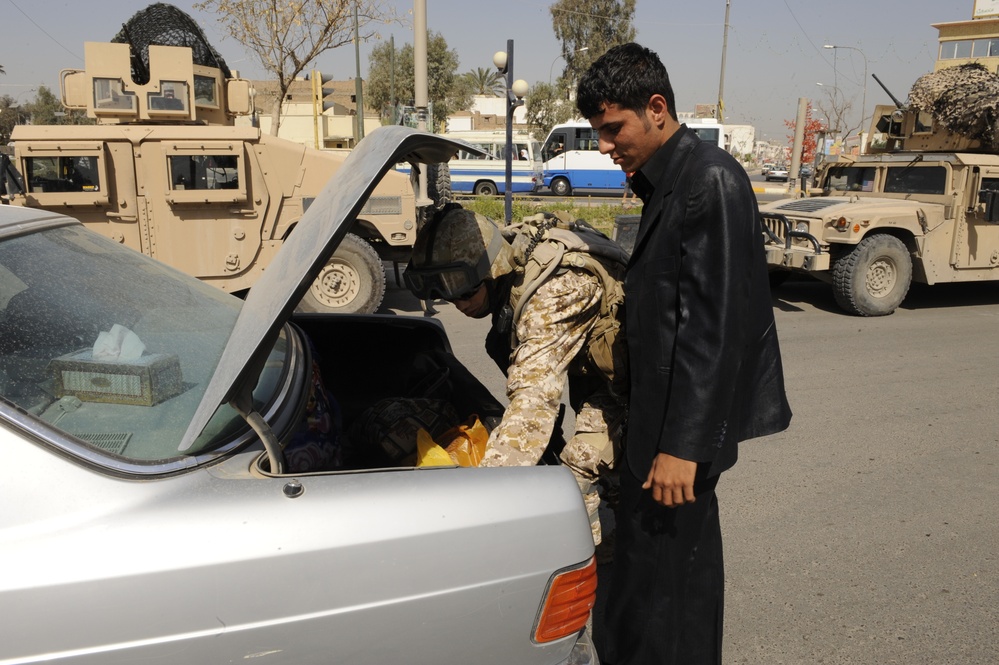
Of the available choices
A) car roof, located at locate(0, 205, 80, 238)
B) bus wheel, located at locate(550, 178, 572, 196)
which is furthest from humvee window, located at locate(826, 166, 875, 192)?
bus wheel, located at locate(550, 178, 572, 196)

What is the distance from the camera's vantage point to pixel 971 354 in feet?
21.7

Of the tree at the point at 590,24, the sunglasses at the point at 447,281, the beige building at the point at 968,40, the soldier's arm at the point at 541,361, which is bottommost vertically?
the soldier's arm at the point at 541,361

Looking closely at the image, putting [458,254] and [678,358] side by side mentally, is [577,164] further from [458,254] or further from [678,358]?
[678,358]

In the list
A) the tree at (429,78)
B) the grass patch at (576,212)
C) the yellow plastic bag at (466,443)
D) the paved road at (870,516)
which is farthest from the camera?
the tree at (429,78)

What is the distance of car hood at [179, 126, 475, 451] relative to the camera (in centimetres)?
147

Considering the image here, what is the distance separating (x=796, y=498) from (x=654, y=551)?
2.04m

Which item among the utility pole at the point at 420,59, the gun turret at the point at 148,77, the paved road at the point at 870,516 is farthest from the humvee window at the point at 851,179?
the gun turret at the point at 148,77

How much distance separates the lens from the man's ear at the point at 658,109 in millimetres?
1997

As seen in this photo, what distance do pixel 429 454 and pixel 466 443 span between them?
179mm

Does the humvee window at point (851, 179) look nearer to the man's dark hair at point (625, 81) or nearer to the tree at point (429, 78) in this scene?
the man's dark hair at point (625, 81)

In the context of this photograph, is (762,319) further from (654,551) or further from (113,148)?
(113,148)

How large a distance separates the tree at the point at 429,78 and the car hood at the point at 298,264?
40.9 meters

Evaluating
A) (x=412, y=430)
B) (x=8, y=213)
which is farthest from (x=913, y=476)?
(x=8, y=213)

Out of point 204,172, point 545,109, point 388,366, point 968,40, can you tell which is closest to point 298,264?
point 388,366
